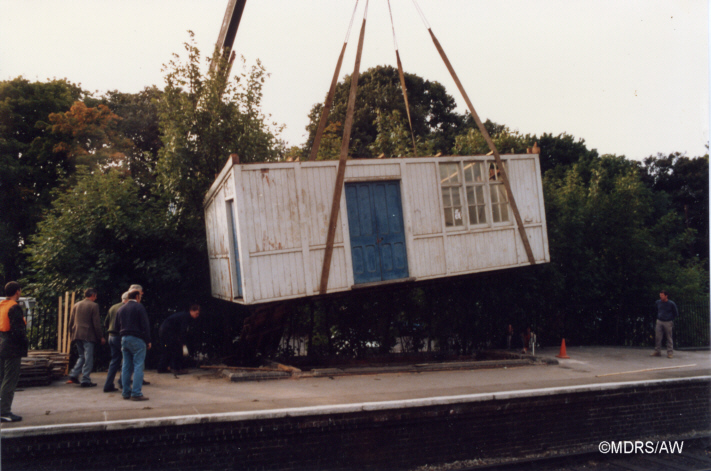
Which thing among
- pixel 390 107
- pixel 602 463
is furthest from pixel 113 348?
pixel 390 107

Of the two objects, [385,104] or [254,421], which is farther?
[385,104]

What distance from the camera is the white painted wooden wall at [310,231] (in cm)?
1005

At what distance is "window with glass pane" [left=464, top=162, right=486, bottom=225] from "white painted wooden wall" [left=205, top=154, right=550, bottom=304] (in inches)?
8.5

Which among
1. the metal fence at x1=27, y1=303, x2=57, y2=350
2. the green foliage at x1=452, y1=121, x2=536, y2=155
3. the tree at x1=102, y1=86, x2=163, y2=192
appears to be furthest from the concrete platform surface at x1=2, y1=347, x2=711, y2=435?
the tree at x1=102, y1=86, x2=163, y2=192

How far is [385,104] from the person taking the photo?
32.3m

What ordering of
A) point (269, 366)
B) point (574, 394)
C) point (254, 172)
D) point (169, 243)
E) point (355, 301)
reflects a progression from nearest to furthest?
point (574, 394) < point (254, 172) < point (269, 366) < point (169, 243) < point (355, 301)

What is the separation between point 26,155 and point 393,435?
76.5ft

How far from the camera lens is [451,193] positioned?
11.9 m

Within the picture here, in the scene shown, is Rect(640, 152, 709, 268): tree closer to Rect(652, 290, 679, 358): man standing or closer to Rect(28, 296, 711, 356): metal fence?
Rect(28, 296, 711, 356): metal fence

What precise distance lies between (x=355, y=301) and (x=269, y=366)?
3.53 m

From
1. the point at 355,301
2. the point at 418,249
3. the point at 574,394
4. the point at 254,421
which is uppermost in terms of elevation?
the point at 418,249

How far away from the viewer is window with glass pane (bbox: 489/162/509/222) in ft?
40.6

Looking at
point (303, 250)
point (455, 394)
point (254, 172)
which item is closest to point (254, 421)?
point (455, 394)

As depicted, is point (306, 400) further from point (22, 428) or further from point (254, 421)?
point (22, 428)
